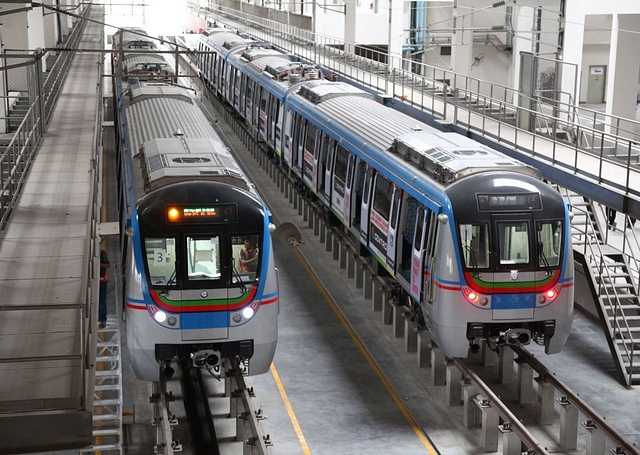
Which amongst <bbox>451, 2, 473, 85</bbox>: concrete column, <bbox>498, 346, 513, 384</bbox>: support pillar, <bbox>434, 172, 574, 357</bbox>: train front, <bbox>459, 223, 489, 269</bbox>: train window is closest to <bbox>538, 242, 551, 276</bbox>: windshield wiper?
<bbox>434, 172, 574, 357</bbox>: train front

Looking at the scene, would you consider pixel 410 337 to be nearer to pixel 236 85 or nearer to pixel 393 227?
pixel 393 227

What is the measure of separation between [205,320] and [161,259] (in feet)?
2.96

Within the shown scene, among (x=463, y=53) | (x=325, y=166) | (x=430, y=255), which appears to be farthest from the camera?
(x=463, y=53)

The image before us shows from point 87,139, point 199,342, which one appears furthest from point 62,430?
point 87,139

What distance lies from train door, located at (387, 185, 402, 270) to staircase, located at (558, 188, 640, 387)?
3265 mm

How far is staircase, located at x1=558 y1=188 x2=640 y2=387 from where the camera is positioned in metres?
14.4

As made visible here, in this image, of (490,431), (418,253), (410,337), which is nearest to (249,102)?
(410,337)

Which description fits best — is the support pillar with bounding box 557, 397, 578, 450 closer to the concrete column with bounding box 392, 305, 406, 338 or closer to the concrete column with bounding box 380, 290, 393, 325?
the concrete column with bounding box 392, 305, 406, 338

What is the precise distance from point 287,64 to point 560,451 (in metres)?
16.8

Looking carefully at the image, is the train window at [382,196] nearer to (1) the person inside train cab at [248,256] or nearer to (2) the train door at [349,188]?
(2) the train door at [349,188]

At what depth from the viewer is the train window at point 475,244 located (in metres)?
12.5

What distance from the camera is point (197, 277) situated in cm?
1181

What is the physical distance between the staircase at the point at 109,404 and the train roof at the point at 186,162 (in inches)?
83.4

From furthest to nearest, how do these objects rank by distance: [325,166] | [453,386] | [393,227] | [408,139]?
[325,166]
[408,139]
[393,227]
[453,386]
